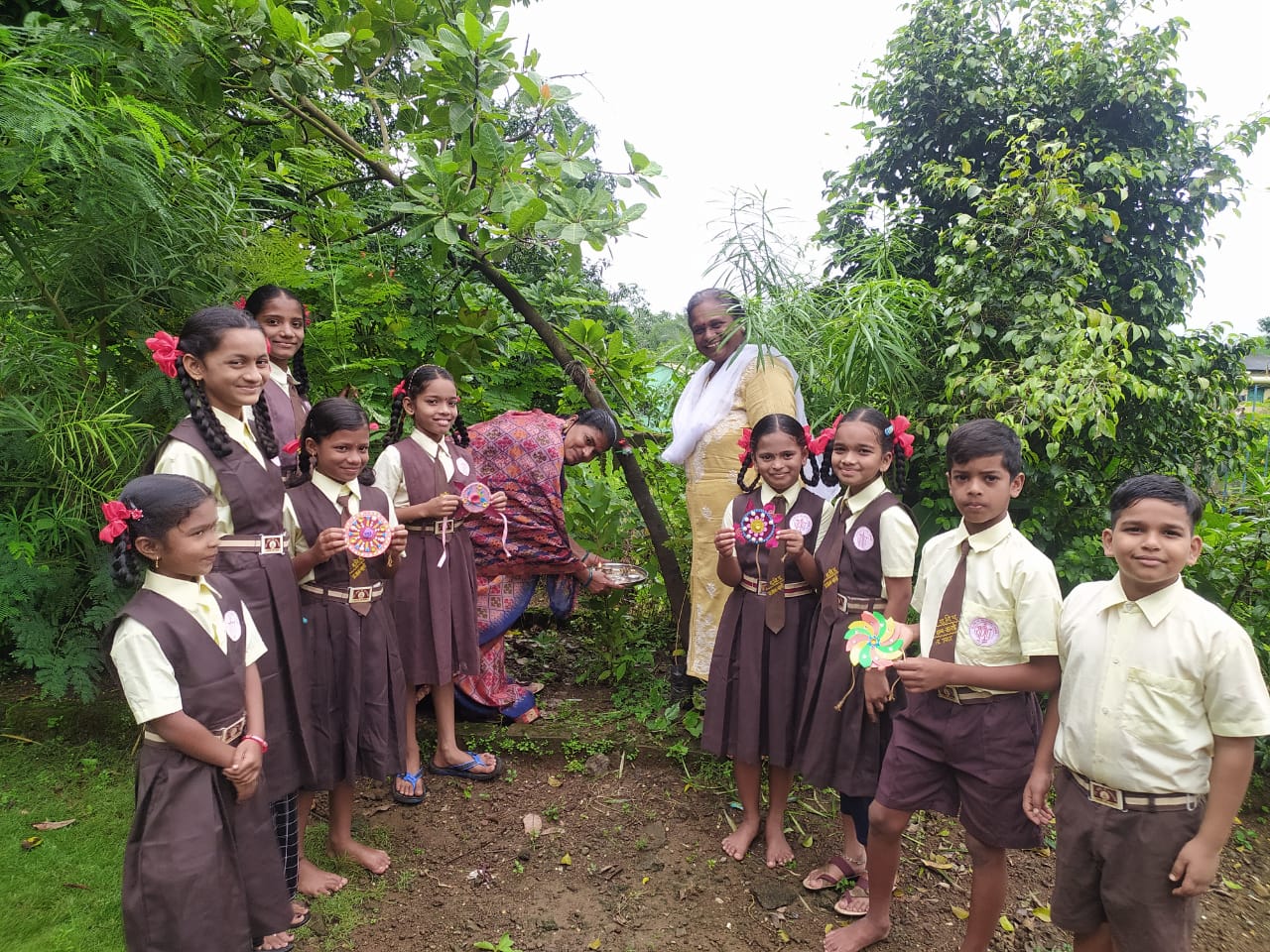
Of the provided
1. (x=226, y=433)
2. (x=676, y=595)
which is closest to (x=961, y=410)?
(x=676, y=595)

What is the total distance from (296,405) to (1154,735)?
3.34 metres

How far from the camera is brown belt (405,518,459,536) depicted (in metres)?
3.59

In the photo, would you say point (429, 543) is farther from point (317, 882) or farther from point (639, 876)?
point (639, 876)

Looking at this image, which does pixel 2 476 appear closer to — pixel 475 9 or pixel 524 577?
pixel 524 577

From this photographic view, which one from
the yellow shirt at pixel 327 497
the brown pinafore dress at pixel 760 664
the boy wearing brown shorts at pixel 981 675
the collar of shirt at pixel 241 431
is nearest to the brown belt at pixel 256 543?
the yellow shirt at pixel 327 497

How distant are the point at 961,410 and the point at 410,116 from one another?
3666 mm

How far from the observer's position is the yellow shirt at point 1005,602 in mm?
2293

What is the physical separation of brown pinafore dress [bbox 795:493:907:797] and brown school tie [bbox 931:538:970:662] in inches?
14.9

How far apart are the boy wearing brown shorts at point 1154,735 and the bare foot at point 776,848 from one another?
129 cm

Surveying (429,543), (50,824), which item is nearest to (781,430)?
(429,543)

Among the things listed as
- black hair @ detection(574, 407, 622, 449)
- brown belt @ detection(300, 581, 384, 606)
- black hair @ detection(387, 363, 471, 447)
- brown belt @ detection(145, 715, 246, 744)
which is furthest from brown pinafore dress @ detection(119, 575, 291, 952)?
black hair @ detection(574, 407, 622, 449)

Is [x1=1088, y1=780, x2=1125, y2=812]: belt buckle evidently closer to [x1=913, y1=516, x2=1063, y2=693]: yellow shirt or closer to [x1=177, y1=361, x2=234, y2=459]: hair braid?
[x1=913, y1=516, x2=1063, y2=693]: yellow shirt

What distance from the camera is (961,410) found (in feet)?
13.7

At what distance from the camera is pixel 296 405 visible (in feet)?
11.3
